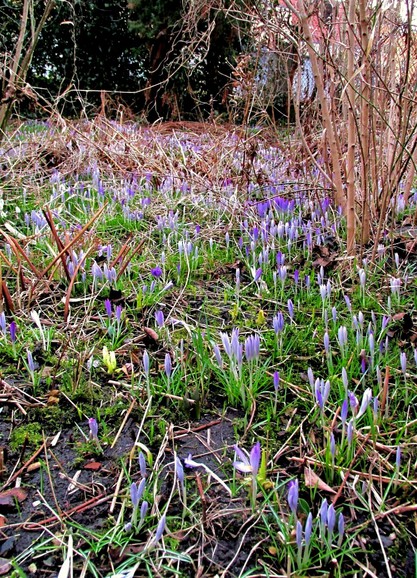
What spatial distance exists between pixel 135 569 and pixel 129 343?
99cm

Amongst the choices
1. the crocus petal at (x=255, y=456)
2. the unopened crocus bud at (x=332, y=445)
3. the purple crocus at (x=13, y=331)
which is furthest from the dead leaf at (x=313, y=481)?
the purple crocus at (x=13, y=331)

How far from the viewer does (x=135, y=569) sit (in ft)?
3.68

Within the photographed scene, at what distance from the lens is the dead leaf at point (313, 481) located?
4.30ft

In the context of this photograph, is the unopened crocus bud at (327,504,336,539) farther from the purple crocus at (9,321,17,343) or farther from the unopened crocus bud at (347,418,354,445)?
the purple crocus at (9,321,17,343)

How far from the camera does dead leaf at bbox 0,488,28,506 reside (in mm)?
1307

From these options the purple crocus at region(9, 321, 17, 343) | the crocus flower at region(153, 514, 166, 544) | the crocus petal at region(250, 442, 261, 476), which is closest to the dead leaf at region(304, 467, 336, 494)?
the crocus petal at region(250, 442, 261, 476)

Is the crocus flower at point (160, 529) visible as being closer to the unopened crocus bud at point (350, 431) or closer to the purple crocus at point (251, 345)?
the unopened crocus bud at point (350, 431)

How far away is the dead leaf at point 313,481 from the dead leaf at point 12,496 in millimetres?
718

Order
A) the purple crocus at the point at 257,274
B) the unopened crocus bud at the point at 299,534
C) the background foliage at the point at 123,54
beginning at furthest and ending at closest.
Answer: the background foliage at the point at 123,54
the purple crocus at the point at 257,274
the unopened crocus bud at the point at 299,534

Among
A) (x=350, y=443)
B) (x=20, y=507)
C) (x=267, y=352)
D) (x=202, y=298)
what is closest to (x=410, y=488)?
(x=350, y=443)

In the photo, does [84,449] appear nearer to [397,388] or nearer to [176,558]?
[176,558]

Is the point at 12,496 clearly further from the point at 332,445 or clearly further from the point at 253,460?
the point at 332,445

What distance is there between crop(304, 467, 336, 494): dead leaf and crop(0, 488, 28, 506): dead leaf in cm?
Answer: 72

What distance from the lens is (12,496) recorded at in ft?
4.37
